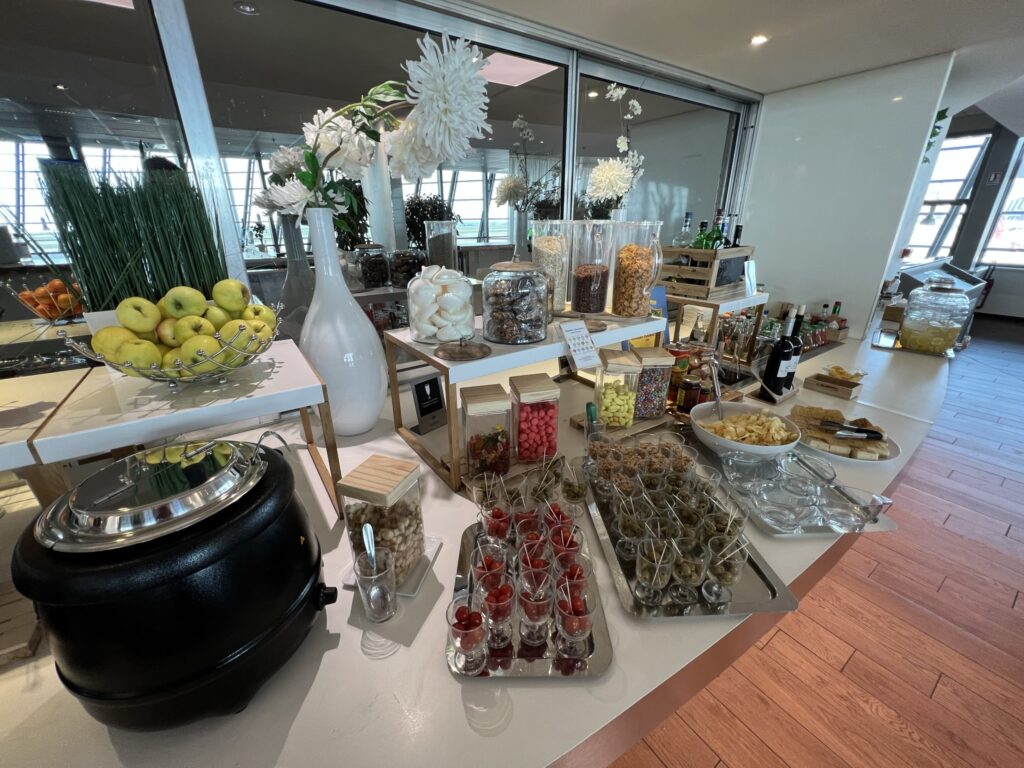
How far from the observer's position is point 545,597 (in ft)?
1.86

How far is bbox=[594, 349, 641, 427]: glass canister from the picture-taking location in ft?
3.33

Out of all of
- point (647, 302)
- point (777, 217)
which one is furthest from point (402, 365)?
point (777, 217)

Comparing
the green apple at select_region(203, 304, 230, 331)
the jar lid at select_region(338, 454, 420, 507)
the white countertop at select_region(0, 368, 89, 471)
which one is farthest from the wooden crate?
the white countertop at select_region(0, 368, 89, 471)

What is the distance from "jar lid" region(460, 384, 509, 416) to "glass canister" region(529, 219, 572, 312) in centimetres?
30

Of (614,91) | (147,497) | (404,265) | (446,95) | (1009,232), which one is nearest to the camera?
(147,497)

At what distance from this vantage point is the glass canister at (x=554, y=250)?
98 cm

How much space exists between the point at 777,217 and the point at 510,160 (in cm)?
176

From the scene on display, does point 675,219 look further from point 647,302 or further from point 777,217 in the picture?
point 647,302

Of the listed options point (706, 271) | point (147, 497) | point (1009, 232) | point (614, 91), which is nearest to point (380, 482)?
point (147, 497)

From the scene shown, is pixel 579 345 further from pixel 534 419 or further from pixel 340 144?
pixel 340 144

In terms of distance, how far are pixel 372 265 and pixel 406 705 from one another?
1.00m

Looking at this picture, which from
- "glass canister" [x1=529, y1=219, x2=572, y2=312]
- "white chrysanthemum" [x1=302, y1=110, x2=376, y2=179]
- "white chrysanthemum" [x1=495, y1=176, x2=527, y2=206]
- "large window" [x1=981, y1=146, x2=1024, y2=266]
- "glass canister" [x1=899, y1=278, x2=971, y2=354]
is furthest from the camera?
"large window" [x1=981, y1=146, x2=1024, y2=266]

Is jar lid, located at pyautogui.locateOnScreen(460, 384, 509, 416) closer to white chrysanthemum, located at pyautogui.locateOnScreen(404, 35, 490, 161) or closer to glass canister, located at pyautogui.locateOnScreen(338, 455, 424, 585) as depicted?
glass canister, located at pyautogui.locateOnScreen(338, 455, 424, 585)

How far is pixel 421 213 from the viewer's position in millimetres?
1315
